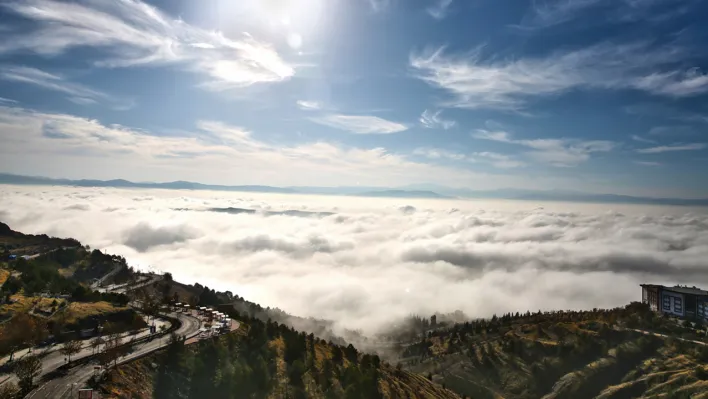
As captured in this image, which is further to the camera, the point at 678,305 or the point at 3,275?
the point at 678,305

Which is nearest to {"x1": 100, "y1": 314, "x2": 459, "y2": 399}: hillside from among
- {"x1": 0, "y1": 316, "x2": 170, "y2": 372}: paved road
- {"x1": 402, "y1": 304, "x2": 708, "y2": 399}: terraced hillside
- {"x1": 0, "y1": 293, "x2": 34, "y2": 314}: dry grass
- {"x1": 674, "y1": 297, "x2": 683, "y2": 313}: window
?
{"x1": 0, "y1": 316, "x2": 170, "y2": 372}: paved road

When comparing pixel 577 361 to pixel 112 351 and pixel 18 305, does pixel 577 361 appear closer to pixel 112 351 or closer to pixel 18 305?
pixel 112 351

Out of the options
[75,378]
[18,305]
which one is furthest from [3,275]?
[75,378]

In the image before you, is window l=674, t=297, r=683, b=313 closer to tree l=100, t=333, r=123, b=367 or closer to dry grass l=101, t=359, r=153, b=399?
dry grass l=101, t=359, r=153, b=399

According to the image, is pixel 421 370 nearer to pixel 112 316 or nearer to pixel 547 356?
pixel 547 356

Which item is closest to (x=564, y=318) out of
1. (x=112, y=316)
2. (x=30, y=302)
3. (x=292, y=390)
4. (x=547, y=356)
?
(x=547, y=356)
